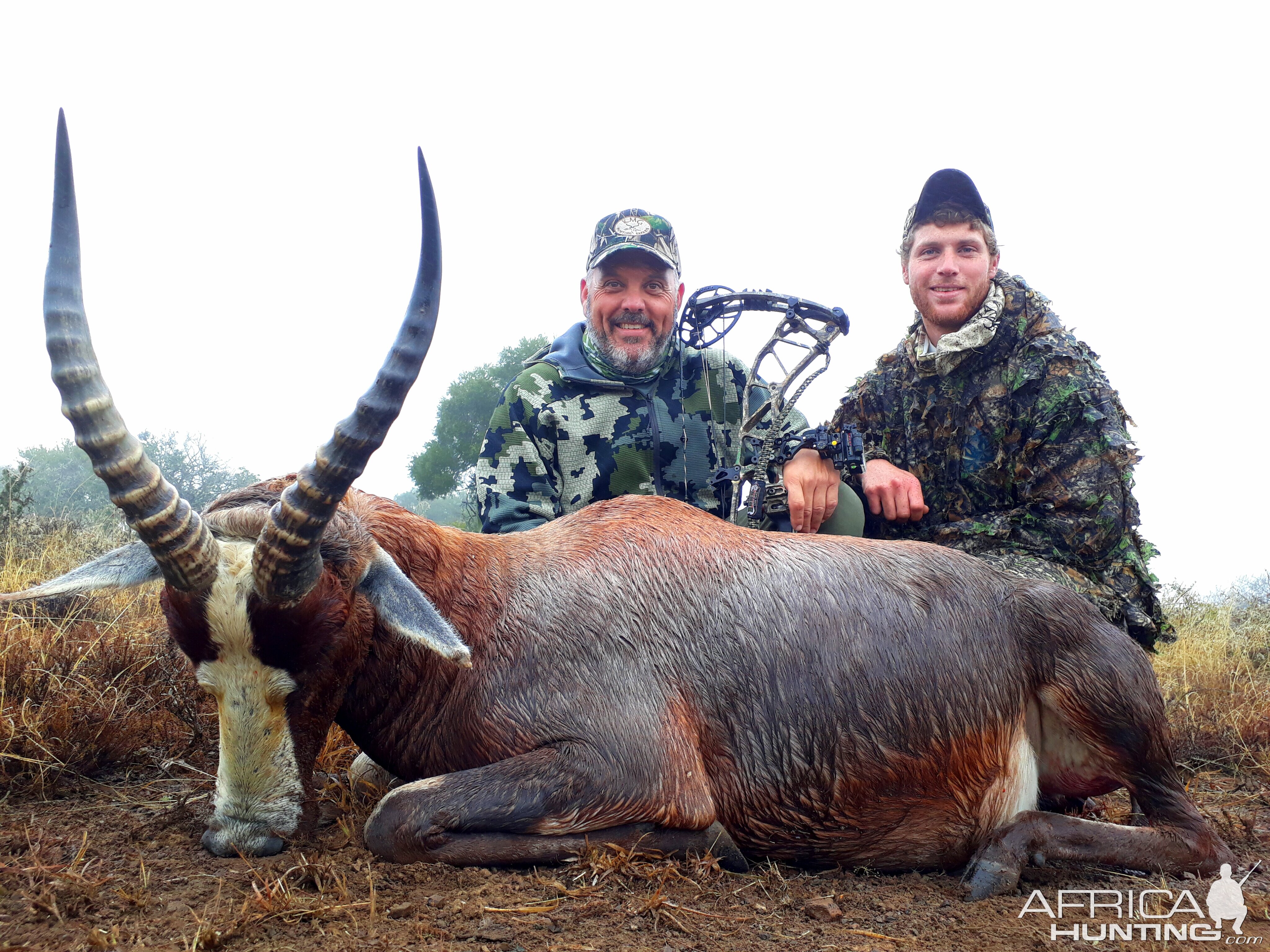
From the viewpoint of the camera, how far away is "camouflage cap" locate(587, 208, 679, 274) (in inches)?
250

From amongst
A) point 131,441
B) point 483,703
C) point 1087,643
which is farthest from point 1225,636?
point 131,441

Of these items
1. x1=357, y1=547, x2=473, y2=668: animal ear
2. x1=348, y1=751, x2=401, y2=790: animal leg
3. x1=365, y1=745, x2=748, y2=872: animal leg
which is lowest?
x1=348, y1=751, x2=401, y2=790: animal leg

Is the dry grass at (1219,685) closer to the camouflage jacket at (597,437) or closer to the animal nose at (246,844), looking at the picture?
the camouflage jacket at (597,437)

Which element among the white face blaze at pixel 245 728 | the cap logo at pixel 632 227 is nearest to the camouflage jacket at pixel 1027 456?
the cap logo at pixel 632 227

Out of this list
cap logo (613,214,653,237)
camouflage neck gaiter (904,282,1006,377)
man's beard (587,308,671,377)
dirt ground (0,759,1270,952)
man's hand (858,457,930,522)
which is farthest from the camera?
man's beard (587,308,671,377)

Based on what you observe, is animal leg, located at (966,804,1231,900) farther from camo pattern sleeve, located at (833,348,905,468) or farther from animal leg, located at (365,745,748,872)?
camo pattern sleeve, located at (833,348,905,468)

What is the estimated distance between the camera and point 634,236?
20.9 feet

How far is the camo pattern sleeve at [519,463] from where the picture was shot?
5.82 meters

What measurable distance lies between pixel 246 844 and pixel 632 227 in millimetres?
4735

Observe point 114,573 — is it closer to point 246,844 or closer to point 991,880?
point 246,844

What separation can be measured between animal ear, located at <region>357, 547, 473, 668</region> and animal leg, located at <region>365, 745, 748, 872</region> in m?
0.42

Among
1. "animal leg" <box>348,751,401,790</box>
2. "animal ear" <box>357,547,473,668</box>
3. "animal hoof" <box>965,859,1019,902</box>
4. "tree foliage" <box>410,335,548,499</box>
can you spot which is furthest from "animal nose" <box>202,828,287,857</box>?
"tree foliage" <box>410,335,548,499</box>

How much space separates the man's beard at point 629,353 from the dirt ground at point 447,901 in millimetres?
3817

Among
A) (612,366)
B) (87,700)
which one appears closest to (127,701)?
(87,700)
